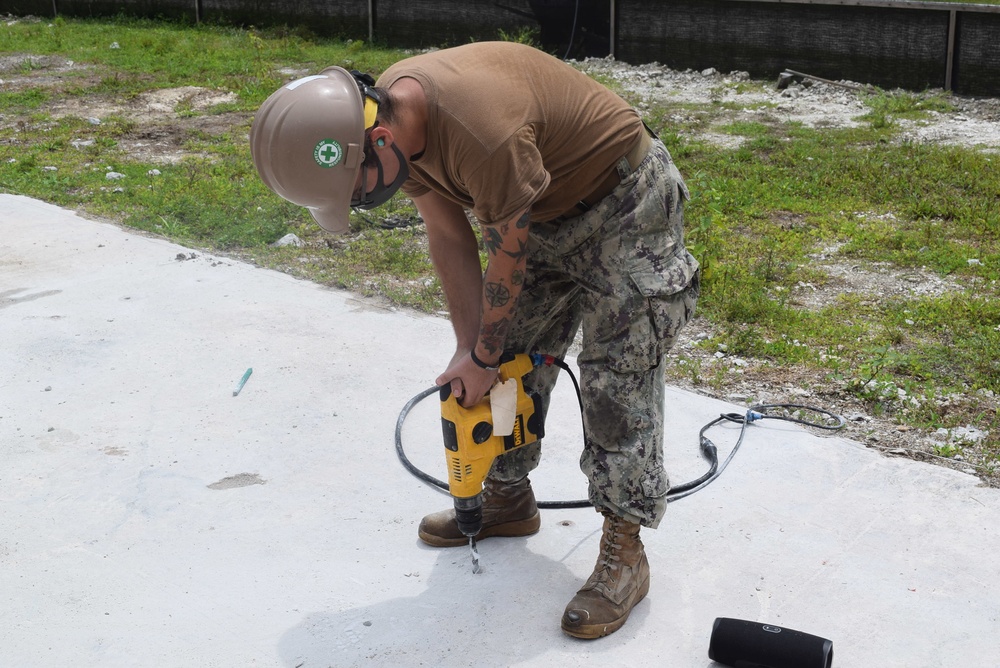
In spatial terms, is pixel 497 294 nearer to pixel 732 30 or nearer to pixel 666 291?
pixel 666 291

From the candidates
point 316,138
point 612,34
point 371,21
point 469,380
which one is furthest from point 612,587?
point 371,21

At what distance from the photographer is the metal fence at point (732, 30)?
8914 mm

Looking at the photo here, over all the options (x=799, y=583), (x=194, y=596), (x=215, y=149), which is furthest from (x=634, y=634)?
(x=215, y=149)

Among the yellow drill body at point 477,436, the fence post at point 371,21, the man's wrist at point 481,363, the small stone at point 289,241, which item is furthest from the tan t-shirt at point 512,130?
the fence post at point 371,21

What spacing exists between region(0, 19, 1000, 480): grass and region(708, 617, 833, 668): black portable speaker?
1.37 metres

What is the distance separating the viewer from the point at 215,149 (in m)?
8.16

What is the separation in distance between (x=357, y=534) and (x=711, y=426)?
4.60 ft

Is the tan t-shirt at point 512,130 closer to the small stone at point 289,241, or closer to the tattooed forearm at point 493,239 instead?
the tattooed forearm at point 493,239

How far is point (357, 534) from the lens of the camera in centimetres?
326

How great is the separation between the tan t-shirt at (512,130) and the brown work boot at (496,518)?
0.92 m

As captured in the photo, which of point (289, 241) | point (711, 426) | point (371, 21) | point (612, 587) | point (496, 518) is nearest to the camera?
point (612, 587)

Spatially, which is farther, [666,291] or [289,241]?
[289,241]

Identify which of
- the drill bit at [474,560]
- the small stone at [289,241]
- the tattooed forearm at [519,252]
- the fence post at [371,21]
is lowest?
the drill bit at [474,560]

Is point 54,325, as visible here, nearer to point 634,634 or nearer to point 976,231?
point 634,634
